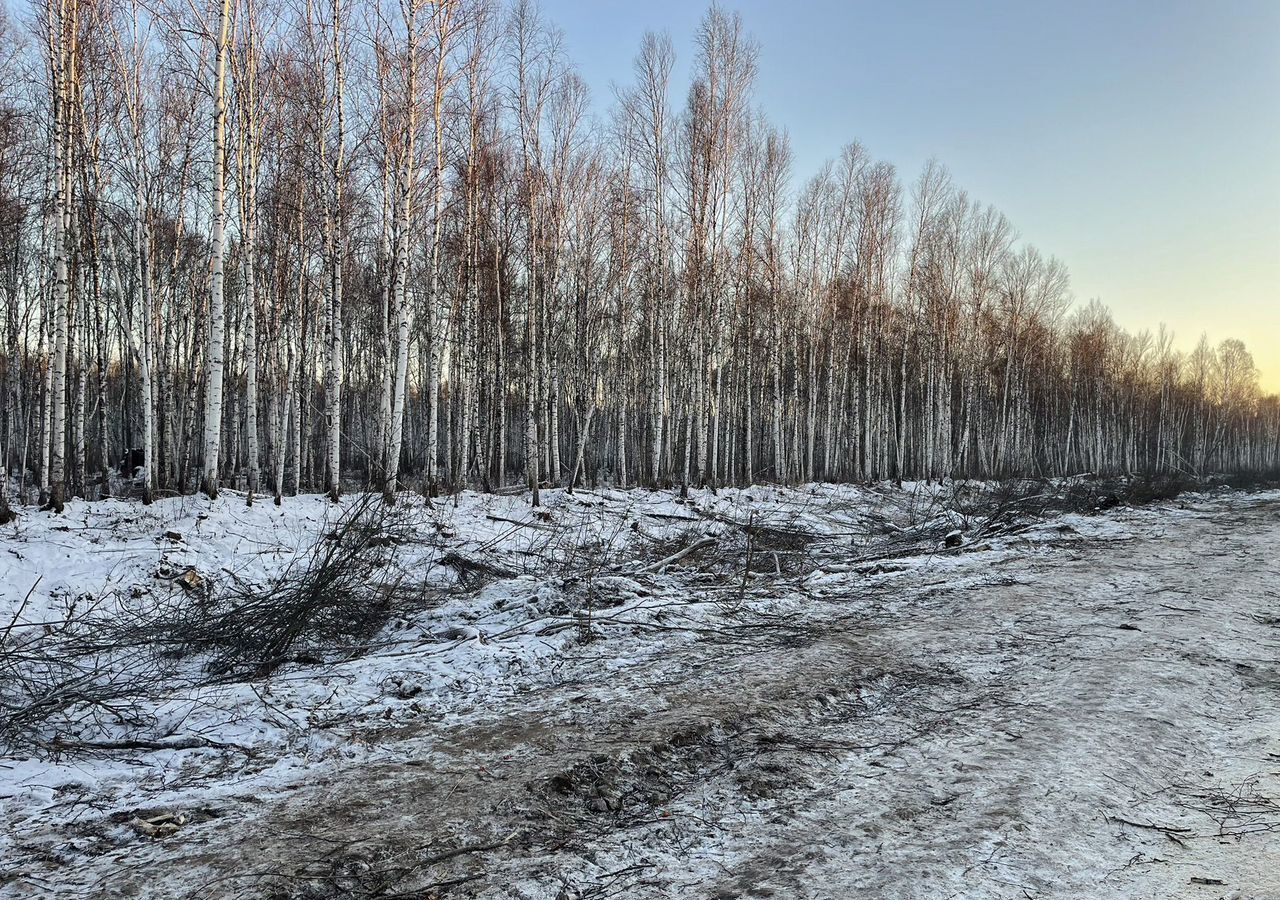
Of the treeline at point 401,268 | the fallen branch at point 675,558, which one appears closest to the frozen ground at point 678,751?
the fallen branch at point 675,558

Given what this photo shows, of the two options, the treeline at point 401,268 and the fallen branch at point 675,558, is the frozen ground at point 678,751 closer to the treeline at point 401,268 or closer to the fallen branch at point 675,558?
the fallen branch at point 675,558

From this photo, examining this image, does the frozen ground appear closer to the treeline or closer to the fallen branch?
the fallen branch

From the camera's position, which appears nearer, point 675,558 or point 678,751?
point 678,751

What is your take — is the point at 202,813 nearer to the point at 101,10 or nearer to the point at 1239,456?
the point at 101,10

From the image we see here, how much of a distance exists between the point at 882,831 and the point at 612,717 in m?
2.03

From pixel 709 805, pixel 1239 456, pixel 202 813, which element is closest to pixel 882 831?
pixel 709 805

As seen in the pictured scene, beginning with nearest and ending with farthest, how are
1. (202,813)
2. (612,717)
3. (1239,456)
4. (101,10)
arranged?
(202,813) < (612,717) < (101,10) < (1239,456)

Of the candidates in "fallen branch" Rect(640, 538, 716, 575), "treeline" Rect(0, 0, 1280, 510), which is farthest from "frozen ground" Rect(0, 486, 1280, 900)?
"treeline" Rect(0, 0, 1280, 510)

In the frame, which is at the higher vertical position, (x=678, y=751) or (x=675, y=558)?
(x=675, y=558)

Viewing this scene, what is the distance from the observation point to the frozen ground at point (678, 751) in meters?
2.84

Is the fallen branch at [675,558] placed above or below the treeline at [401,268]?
below

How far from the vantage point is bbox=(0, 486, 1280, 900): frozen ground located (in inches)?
112

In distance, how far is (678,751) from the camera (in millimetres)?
4062

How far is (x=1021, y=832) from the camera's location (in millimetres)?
3078
